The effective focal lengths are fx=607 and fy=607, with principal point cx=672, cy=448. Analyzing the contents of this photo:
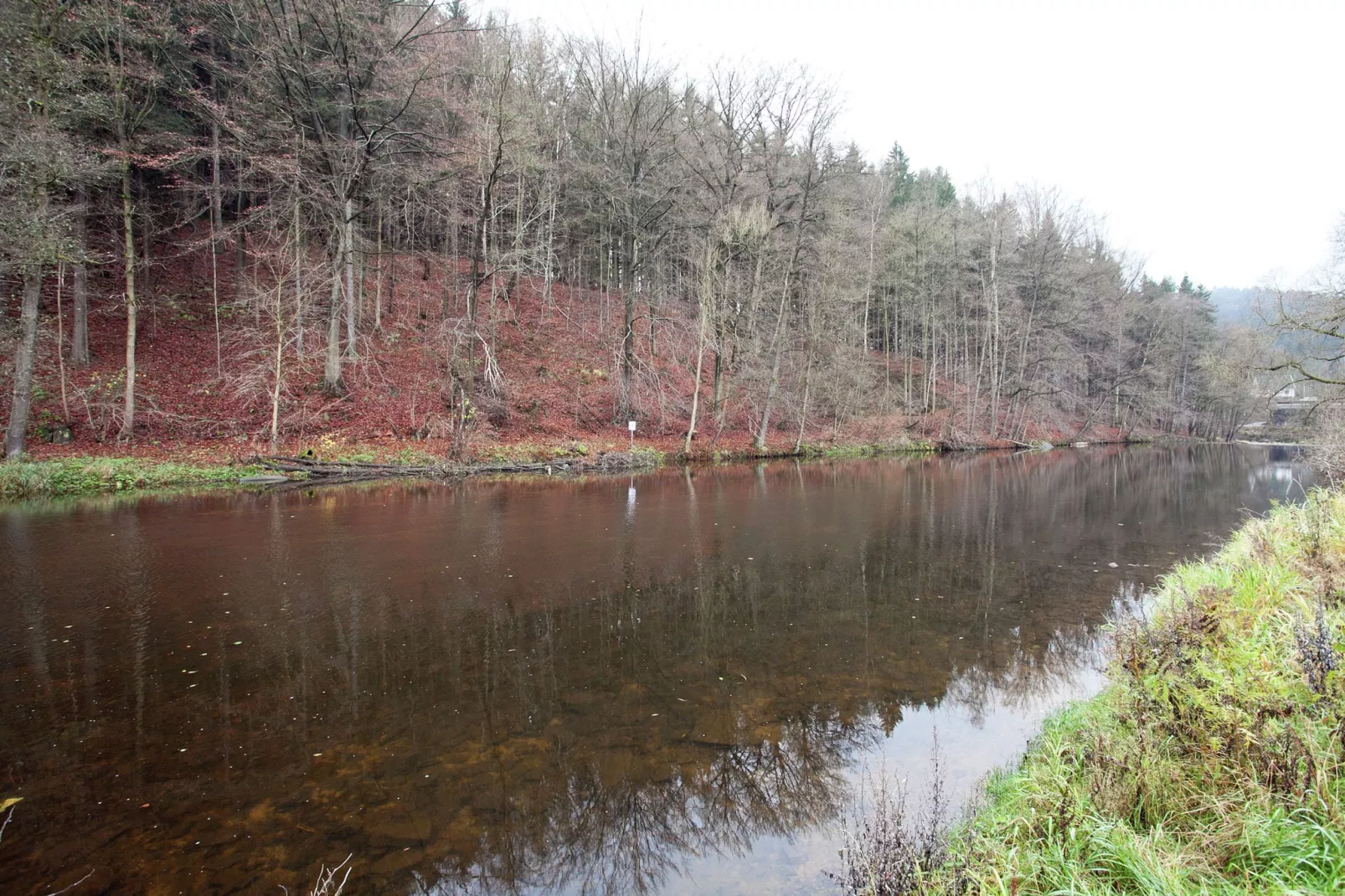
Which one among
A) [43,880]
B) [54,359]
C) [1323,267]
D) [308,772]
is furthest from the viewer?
[54,359]

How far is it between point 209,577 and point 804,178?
1003 inches

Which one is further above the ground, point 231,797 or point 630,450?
point 630,450

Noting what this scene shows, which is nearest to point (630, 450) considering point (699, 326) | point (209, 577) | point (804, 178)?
point (699, 326)

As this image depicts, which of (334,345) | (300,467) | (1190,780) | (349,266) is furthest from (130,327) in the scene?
(1190,780)

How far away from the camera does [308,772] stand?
390 cm

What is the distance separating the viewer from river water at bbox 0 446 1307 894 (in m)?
3.35

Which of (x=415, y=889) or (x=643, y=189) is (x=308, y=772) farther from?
(x=643, y=189)

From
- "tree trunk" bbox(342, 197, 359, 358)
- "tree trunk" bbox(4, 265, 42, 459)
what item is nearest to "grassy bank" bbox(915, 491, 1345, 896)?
"tree trunk" bbox(4, 265, 42, 459)

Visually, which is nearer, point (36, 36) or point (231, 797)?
point (231, 797)

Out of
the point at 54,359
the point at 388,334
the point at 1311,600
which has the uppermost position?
the point at 388,334

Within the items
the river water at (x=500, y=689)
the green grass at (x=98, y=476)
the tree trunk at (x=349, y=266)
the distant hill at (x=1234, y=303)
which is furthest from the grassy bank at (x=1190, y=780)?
the tree trunk at (x=349, y=266)

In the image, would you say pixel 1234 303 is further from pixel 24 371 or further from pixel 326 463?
pixel 24 371

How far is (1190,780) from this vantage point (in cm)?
301

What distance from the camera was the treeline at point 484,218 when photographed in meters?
17.8
